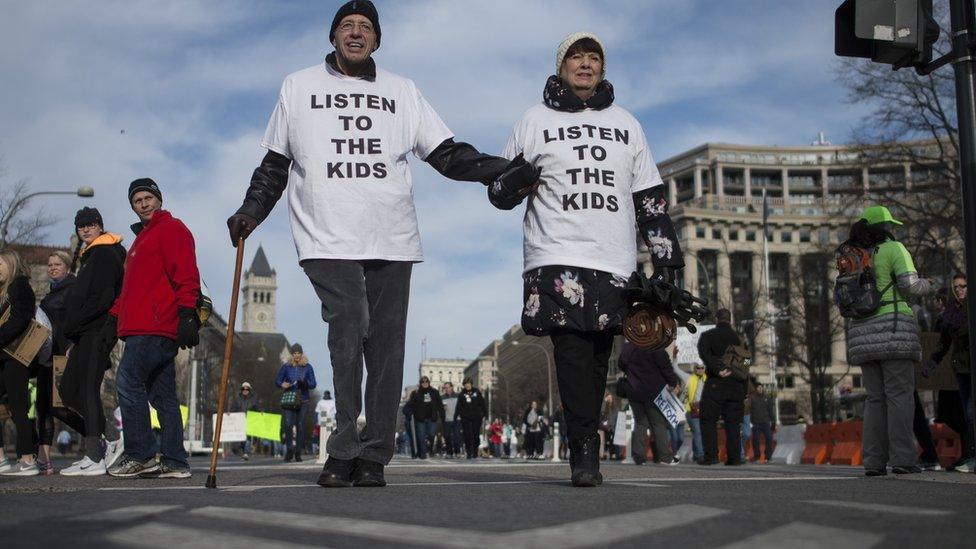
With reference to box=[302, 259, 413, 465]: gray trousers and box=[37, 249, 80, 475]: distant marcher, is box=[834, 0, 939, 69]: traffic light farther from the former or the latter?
box=[37, 249, 80, 475]: distant marcher

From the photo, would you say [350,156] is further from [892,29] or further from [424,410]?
[424,410]

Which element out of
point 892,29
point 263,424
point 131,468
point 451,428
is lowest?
point 131,468

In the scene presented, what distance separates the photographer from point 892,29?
7117mm

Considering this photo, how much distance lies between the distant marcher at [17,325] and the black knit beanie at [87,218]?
2.80 ft

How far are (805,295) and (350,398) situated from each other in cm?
4720

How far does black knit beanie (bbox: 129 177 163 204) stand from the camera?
8.05m

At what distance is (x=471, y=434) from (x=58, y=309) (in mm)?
16535

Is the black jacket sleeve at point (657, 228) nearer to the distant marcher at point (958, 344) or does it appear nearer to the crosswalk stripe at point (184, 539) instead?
the crosswalk stripe at point (184, 539)


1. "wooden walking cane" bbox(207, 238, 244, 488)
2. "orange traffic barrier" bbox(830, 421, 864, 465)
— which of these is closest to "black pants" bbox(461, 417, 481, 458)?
"orange traffic barrier" bbox(830, 421, 864, 465)

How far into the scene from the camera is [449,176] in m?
6.24

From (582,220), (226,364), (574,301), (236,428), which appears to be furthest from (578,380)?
(236,428)

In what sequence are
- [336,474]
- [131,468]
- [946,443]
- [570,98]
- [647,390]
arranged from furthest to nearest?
1. [647,390]
2. [946,443]
3. [131,468]
4. [570,98]
5. [336,474]

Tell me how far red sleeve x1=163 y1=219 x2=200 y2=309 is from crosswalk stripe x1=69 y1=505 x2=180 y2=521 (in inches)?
154

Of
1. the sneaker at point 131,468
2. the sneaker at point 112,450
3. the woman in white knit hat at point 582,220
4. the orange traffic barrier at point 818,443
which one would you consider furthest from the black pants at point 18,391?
the orange traffic barrier at point 818,443
